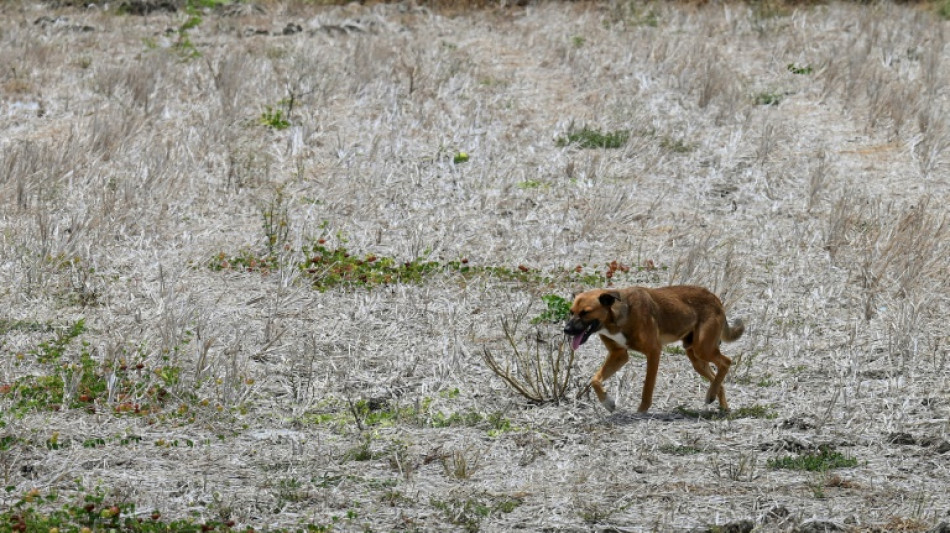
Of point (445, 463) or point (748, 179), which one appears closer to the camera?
point (445, 463)

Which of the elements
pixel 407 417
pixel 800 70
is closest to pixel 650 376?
pixel 407 417

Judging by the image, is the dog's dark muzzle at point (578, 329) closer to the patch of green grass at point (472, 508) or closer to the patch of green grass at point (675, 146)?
the patch of green grass at point (472, 508)

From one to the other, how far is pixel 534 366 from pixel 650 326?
1143mm

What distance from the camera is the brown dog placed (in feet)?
24.7

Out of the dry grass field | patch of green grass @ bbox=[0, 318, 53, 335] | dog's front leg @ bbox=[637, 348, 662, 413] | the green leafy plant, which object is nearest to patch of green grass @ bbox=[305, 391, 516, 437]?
the dry grass field

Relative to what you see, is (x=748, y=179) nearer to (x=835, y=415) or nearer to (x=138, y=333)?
(x=835, y=415)

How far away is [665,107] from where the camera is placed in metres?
15.8

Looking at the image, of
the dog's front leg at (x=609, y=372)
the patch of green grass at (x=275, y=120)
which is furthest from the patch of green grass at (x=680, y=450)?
the patch of green grass at (x=275, y=120)

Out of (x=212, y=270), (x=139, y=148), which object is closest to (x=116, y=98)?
(x=139, y=148)

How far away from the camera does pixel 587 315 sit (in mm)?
7492

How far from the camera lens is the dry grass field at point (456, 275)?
21.6 ft

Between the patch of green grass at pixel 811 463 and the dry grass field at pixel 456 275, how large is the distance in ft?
0.05

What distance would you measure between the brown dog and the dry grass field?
0.90ft

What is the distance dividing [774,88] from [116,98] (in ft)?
29.5
